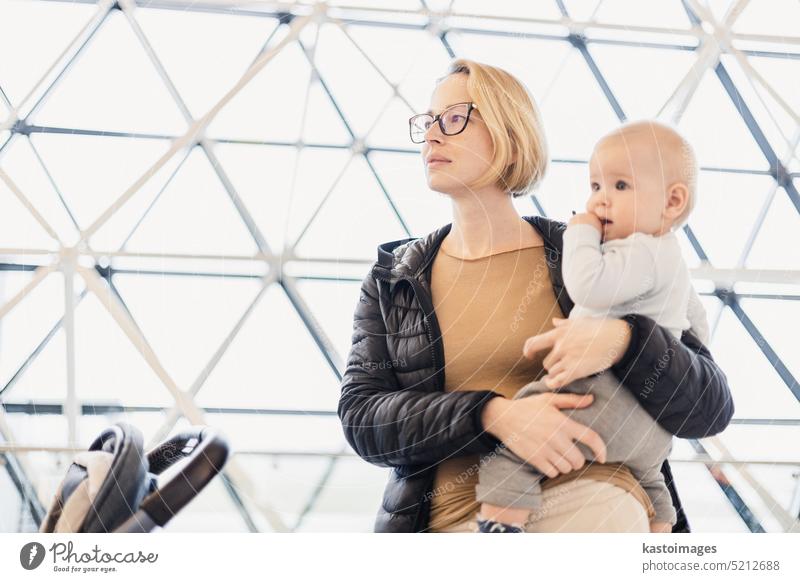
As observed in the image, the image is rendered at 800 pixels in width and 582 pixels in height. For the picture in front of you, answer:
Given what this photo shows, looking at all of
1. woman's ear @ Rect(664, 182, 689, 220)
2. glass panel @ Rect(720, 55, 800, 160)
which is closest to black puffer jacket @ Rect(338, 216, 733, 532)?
woman's ear @ Rect(664, 182, 689, 220)

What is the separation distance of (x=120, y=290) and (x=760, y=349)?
3.33 ft

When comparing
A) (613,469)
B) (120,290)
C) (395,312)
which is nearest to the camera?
(613,469)

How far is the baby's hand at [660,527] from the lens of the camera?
2.91ft

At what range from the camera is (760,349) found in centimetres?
126

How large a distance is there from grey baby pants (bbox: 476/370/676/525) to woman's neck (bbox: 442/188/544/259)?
0.58ft

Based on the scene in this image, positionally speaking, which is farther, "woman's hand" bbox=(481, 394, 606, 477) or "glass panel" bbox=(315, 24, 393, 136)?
"glass panel" bbox=(315, 24, 393, 136)

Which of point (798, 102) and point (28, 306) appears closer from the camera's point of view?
point (28, 306)

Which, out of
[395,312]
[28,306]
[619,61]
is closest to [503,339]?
[395,312]

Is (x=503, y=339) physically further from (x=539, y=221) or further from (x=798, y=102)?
(x=798, y=102)

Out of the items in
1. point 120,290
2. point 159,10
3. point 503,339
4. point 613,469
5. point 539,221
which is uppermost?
point 159,10

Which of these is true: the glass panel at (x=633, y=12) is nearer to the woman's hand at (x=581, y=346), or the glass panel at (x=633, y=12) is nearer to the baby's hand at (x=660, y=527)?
the woman's hand at (x=581, y=346)

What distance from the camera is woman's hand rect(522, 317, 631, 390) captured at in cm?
77

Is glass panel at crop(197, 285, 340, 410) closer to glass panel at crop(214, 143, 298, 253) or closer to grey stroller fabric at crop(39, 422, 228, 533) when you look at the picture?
glass panel at crop(214, 143, 298, 253)

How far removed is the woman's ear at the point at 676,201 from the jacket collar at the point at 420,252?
0.12m
